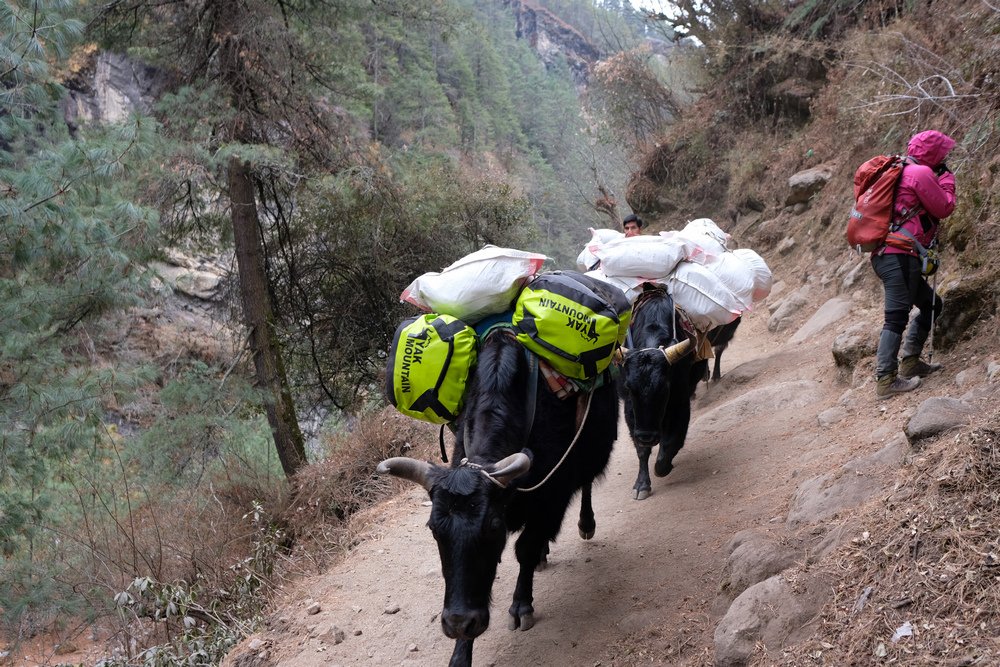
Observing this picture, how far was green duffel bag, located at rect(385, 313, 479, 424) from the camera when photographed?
12.9 feet

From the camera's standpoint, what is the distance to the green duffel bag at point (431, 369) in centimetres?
392

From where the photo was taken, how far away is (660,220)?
20000 millimetres

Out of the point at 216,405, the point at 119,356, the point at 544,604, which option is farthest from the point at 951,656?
the point at 119,356

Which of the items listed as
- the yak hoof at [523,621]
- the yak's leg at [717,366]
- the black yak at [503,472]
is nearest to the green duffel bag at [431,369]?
the black yak at [503,472]

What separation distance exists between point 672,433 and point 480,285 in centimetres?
266

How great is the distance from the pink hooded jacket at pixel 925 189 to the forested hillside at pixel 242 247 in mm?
711

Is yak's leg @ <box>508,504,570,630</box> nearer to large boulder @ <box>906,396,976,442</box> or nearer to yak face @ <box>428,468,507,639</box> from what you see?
yak face @ <box>428,468,507,639</box>

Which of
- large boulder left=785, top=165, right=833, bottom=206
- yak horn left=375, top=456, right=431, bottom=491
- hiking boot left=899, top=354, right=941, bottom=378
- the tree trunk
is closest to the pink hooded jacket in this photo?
hiking boot left=899, top=354, right=941, bottom=378

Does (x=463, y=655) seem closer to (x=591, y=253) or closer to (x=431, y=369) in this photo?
(x=431, y=369)

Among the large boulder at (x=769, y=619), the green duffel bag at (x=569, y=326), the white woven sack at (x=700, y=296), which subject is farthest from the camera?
the white woven sack at (x=700, y=296)

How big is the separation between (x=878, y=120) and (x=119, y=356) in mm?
11902

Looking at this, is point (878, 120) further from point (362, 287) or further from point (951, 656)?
point (951, 656)

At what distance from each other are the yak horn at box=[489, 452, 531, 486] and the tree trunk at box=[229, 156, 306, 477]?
6818 millimetres

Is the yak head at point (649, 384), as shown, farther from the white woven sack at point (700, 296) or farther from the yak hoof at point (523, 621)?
the yak hoof at point (523, 621)
